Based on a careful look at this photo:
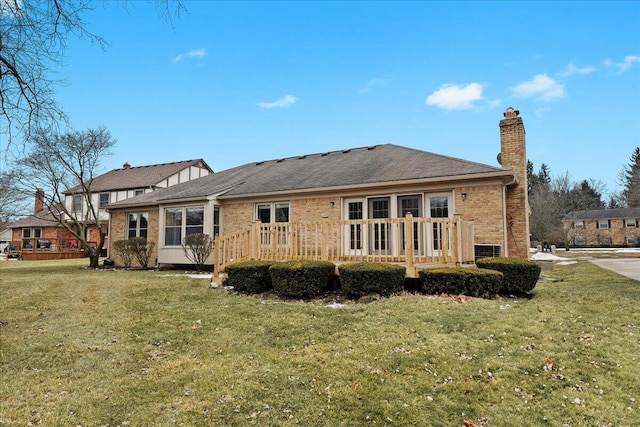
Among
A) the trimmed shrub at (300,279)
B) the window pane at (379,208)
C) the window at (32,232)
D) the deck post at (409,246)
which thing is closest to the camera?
the trimmed shrub at (300,279)

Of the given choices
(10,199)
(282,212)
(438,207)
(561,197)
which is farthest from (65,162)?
(561,197)

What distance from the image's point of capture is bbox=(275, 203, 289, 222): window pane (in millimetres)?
13745

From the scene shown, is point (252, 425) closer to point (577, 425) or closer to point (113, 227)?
point (577, 425)

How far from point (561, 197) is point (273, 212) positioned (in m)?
50.9

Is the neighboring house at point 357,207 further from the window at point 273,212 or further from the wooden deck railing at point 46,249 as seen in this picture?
the wooden deck railing at point 46,249

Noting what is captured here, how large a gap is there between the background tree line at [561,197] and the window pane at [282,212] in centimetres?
3352

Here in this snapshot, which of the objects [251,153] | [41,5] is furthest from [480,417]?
[251,153]

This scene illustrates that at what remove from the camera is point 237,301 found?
763 centimetres

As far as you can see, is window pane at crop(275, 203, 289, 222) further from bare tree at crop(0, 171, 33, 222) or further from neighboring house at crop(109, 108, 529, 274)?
bare tree at crop(0, 171, 33, 222)

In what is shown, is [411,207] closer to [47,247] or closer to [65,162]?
[65,162]

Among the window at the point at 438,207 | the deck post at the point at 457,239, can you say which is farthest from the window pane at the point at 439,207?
the deck post at the point at 457,239

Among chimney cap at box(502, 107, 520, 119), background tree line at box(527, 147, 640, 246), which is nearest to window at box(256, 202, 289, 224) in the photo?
chimney cap at box(502, 107, 520, 119)

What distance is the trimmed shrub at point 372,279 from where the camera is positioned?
7.44m

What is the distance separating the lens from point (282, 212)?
1386 centimetres
